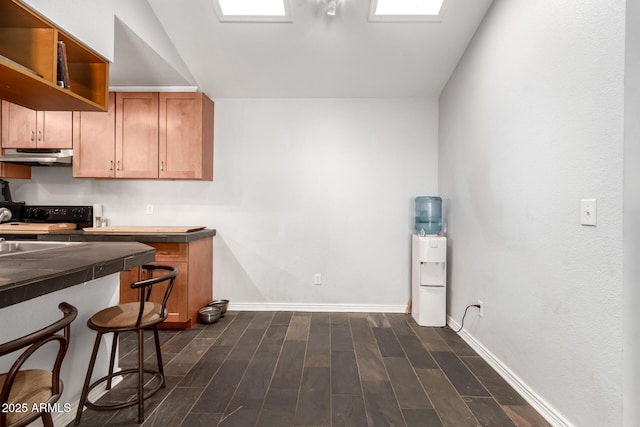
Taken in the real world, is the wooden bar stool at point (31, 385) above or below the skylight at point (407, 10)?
below

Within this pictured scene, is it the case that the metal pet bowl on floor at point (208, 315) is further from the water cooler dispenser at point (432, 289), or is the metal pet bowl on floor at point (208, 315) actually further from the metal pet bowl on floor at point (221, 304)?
the water cooler dispenser at point (432, 289)

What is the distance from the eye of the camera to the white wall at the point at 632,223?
1333 mm

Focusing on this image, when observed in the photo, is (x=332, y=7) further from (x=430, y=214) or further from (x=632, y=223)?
(x=632, y=223)

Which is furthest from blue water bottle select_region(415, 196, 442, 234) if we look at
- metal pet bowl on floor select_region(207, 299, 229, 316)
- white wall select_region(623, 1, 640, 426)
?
metal pet bowl on floor select_region(207, 299, 229, 316)

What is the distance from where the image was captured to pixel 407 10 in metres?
2.79

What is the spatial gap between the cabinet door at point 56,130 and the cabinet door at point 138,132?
0.49 meters

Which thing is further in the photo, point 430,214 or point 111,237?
point 430,214

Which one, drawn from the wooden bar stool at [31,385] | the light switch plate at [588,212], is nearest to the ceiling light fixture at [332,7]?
the light switch plate at [588,212]

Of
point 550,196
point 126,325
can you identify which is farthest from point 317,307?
point 550,196

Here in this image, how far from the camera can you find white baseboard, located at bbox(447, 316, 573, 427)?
1.74 metres

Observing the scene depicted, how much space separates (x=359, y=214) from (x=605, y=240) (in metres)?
2.42

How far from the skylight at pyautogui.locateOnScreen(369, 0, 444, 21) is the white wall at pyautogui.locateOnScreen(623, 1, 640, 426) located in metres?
1.70

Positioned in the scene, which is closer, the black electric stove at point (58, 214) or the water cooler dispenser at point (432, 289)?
the water cooler dispenser at point (432, 289)

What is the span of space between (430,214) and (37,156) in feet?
13.2
